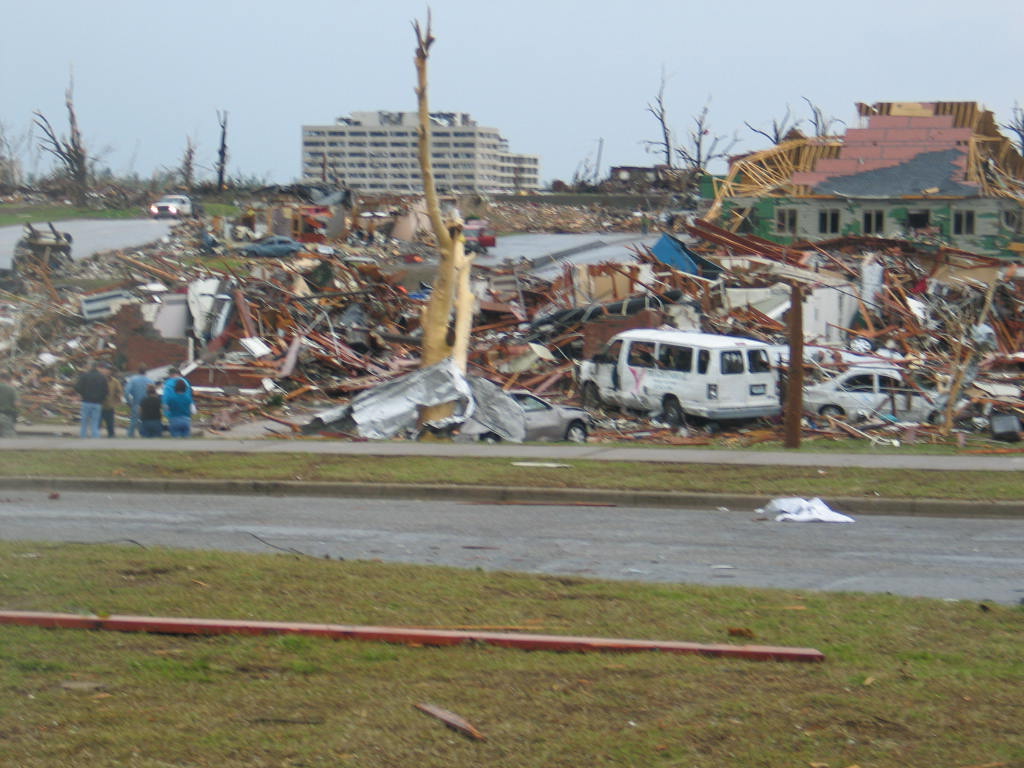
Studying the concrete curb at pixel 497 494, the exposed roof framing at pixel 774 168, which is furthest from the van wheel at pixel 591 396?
the exposed roof framing at pixel 774 168

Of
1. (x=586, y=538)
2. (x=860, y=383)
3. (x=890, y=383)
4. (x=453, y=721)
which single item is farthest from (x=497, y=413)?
(x=453, y=721)

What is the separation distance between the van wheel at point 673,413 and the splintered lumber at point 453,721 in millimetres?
18252

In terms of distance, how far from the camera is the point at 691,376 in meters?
23.0

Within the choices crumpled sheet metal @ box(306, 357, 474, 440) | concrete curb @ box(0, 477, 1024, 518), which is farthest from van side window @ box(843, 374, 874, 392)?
concrete curb @ box(0, 477, 1024, 518)

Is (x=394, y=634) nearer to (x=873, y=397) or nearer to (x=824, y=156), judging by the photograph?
(x=873, y=397)

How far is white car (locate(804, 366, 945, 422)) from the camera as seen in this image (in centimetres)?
2330

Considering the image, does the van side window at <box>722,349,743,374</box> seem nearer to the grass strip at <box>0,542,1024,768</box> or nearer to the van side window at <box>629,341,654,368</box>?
the van side window at <box>629,341,654,368</box>

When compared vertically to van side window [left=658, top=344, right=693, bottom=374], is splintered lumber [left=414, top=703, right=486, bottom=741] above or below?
below

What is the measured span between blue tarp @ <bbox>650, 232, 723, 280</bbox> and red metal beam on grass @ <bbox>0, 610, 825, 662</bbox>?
27.0 meters

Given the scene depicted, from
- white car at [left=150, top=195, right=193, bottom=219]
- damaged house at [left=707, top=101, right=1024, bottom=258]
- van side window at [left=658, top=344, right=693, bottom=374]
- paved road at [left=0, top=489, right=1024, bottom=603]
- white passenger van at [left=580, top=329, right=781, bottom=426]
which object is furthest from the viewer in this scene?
white car at [left=150, top=195, right=193, bottom=219]

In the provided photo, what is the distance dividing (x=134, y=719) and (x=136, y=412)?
1738 centimetres

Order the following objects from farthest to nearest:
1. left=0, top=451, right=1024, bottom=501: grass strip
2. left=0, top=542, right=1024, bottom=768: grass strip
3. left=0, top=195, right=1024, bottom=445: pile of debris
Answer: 1. left=0, top=195, right=1024, bottom=445: pile of debris
2. left=0, top=451, right=1024, bottom=501: grass strip
3. left=0, top=542, right=1024, bottom=768: grass strip

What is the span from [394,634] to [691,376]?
1698 cm

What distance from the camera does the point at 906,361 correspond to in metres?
24.9
